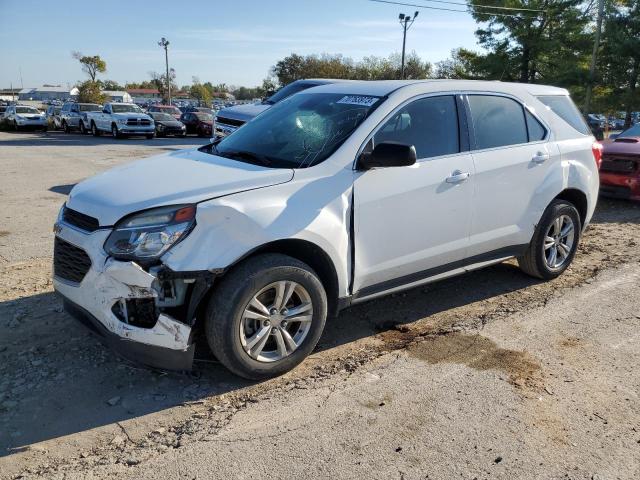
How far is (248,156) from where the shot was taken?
3984 mm

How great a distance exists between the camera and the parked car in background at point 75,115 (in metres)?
29.8

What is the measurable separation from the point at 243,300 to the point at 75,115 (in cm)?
3115

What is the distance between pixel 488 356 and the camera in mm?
3854

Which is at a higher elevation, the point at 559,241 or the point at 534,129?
the point at 534,129

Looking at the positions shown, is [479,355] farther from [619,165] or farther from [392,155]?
[619,165]

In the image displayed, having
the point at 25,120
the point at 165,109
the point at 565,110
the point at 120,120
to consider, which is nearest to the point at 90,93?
the point at 165,109

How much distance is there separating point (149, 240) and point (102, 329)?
0.61 m

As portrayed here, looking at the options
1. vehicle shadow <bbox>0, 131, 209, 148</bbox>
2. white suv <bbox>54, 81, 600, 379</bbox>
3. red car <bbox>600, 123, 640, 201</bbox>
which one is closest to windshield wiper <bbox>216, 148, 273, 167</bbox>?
white suv <bbox>54, 81, 600, 379</bbox>

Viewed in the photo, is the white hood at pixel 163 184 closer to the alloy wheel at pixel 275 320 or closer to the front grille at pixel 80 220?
the front grille at pixel 80 220

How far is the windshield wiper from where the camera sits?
12.5 ft

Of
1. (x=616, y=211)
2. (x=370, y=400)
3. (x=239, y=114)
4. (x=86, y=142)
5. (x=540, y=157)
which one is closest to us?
(x=370, y=400)

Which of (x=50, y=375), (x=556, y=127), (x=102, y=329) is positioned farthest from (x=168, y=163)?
(x=556, y=127)

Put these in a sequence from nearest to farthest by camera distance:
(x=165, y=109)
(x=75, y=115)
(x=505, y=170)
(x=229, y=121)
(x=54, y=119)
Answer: (x=505, y=170), (x=229, y=121), (x=75, y=115), (x=54, y=119), (x=165, y=109)

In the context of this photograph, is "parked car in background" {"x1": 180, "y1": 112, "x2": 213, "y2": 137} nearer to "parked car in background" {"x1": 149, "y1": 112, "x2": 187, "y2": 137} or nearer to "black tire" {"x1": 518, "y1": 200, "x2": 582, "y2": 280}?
"parked car in background" {"x1": 149, "y1": 112, "x2": 187, "y2": 137}
